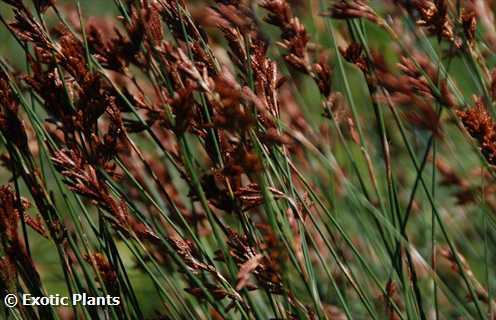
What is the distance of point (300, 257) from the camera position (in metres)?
0.90

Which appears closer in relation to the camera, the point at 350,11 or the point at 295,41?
the point at 350,11

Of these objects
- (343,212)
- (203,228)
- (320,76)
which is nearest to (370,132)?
(343,212)

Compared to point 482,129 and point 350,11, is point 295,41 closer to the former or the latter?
point 350,11

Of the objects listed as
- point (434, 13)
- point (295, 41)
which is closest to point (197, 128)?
point (295, 41)

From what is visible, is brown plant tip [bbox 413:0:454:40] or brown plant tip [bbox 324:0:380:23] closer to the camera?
brown plant tip [bbox 324:0:380:23]

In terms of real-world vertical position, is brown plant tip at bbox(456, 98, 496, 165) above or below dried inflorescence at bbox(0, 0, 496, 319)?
below

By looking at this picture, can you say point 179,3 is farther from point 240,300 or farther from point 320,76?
point 240,300

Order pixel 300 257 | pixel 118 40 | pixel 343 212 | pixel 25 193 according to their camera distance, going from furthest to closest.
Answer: pixel 25 193 < pixel 343 212 < pixel 118 40 < pixel 300 257

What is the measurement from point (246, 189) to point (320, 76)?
256 mm

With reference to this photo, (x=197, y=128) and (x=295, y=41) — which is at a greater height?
(x=295, y=41)

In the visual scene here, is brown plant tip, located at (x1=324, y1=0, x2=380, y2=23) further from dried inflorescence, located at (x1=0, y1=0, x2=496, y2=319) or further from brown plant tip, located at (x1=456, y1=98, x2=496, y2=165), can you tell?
brown plant tip, located at (x1=456, y1=98, x2=496, y2=165)

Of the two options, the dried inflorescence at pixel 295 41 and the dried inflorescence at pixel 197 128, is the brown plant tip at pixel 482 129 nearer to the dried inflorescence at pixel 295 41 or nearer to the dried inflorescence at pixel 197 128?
the dried inflorescence at pixel 197 128

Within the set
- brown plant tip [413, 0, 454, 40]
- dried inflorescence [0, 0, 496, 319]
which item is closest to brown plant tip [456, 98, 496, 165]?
dried inflorescence [0, 0, 496, 319]

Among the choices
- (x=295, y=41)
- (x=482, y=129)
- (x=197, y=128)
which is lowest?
(x=482, y=129)
